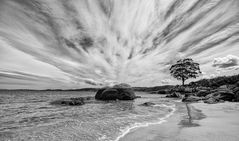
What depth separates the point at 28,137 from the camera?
4.49 meters

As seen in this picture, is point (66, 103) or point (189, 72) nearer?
point (66, 103)

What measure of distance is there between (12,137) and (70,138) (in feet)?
7.49

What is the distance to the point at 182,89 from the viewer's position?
38.0 meters

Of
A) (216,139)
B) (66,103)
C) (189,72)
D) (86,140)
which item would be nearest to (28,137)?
(86,140)

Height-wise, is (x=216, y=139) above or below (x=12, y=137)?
above

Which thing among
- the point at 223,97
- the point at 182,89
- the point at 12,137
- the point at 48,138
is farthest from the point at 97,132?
the point at 182,89

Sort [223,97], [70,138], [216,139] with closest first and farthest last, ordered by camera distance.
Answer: [216,139] → [70,138] → [223,97]

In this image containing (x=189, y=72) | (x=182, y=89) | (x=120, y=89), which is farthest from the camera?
(x=182, y=89)

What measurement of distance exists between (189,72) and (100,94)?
88.8ft

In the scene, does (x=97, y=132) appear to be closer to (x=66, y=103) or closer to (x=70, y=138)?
(x=70, y=138)

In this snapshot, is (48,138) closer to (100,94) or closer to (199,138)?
(199,138)

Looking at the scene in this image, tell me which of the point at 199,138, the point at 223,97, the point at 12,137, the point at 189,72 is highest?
the point at 189,72

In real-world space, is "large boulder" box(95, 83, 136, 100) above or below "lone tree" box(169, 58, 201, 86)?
below

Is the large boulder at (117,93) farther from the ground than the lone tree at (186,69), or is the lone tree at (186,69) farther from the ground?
the lone tree at (186,69)
